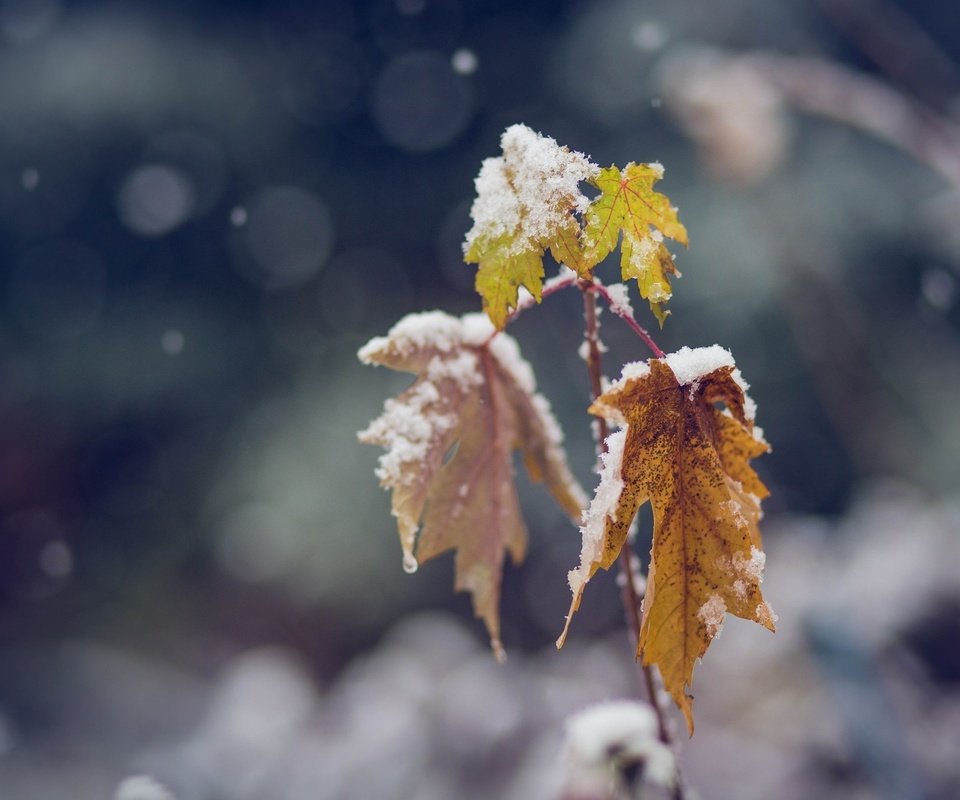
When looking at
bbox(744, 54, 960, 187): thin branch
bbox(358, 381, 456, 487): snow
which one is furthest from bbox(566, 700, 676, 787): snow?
bbox(744, 54, 960, 187): thin branch

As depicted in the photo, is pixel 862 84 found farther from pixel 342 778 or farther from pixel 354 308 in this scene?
pixel 354 308

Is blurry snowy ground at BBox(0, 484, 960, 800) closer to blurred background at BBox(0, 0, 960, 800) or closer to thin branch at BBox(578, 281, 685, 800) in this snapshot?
blurred background at BBox(0, 0, 960, 800)

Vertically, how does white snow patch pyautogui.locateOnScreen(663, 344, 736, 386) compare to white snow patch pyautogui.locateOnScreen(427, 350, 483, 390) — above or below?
below

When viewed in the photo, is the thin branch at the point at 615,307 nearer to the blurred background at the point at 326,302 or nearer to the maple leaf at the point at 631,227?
the maple leaf at the point at 631,227

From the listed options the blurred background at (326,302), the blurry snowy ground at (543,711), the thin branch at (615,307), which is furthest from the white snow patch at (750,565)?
the blurred background at (326,302)

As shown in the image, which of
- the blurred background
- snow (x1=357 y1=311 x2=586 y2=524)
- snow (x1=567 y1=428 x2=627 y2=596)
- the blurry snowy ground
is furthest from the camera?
Answer: the blurred background

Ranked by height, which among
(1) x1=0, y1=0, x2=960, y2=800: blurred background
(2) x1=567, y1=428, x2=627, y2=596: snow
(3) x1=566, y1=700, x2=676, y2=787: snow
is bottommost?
(3) x1=566, y1=700, x2=676, y2=787: snow
